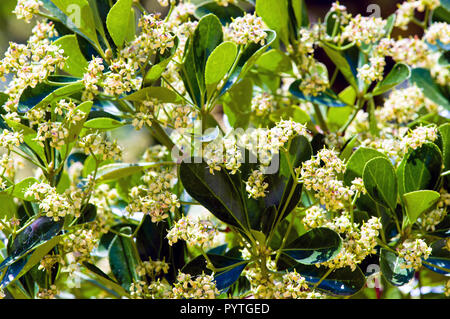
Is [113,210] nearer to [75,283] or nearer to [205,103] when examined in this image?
[75,283]

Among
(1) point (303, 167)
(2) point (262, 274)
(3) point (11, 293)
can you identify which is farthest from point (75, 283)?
(1) point (303, 167)

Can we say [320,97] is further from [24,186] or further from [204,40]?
[24,186]

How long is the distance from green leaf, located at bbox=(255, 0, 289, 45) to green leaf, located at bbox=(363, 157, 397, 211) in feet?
1.05

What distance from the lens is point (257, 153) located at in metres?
0.93

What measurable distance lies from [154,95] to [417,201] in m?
0.43

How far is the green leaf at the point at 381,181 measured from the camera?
34.6 inches

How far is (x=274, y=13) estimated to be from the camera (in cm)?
103

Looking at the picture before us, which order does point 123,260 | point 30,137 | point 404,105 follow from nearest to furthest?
point 30,137 → point 123,260 → point 404,105

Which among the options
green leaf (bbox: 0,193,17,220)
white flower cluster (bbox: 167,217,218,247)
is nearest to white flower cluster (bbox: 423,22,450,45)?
white flower cluster (bbox: 167,217,218,247)

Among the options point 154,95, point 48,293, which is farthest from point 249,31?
point 48,293

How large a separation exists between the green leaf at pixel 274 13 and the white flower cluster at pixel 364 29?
0.12 m

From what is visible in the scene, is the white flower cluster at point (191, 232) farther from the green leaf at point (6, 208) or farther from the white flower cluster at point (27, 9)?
the white flower cluster at point (27, 9)
